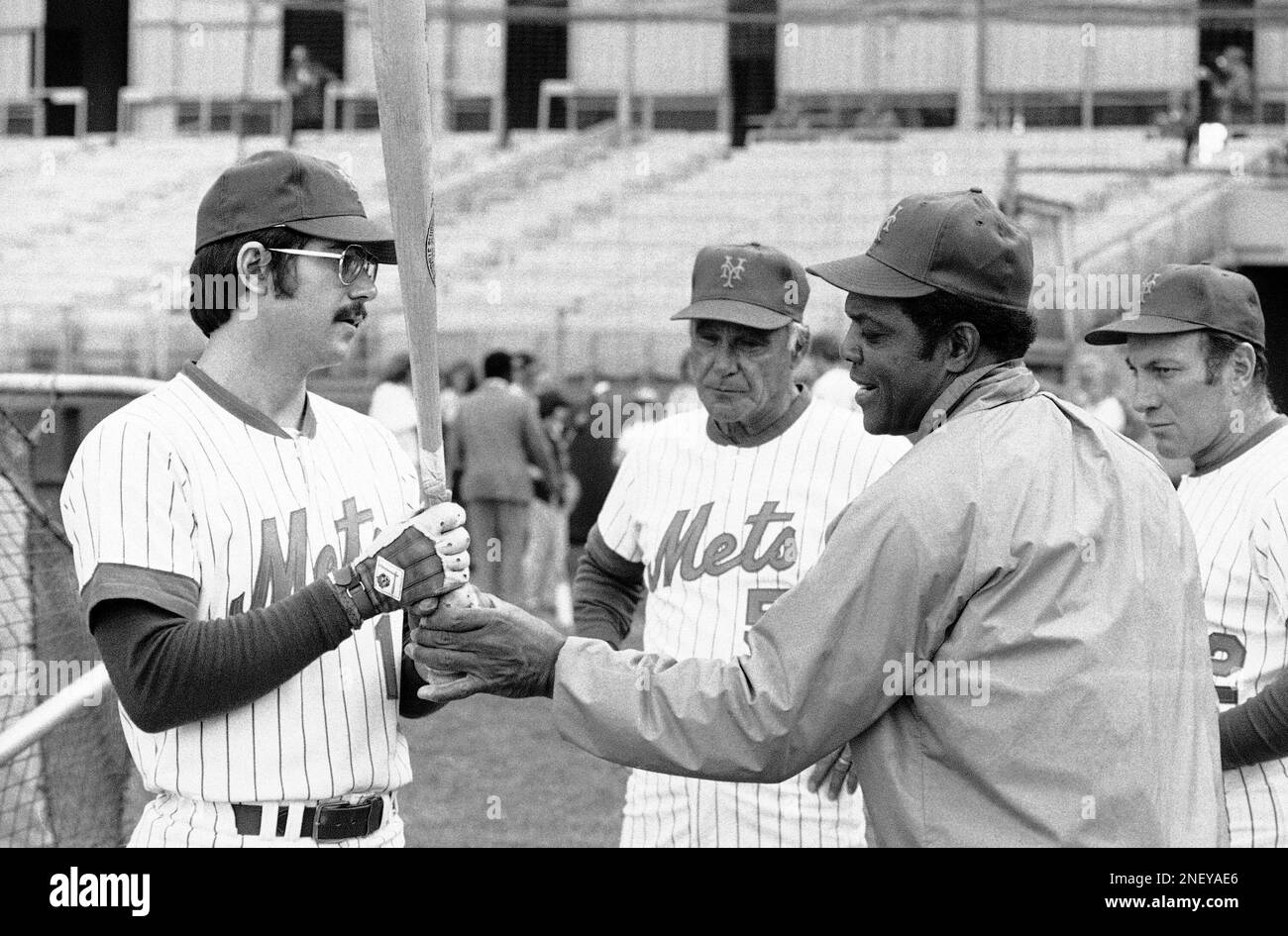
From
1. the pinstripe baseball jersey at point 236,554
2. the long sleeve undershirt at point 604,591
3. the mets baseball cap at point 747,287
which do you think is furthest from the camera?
the long sleeve undershirt at point 604,591

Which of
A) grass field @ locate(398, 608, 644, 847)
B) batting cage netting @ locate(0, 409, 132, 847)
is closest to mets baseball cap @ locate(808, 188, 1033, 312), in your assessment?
batting cage netting @ locate(0, 409, 132, 847)

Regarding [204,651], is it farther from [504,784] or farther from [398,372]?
[398,372]

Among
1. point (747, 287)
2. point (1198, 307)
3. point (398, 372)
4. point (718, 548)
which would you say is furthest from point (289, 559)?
point (398, 372)

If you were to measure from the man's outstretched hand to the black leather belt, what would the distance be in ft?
1.00

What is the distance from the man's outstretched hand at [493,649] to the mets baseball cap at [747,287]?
145 cm

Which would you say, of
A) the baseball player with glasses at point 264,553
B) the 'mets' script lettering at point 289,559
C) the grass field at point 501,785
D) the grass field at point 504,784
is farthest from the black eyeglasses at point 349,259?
the grass field at point 504,784

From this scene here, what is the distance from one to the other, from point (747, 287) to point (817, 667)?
5.68 feet

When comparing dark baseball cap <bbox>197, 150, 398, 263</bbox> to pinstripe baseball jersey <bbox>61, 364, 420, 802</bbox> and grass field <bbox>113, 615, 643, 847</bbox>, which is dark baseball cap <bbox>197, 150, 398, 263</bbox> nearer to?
pinstripe baseball jersey <bbox>61, 364, 420, 802</bbox>

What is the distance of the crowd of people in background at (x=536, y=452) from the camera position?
9781 mm

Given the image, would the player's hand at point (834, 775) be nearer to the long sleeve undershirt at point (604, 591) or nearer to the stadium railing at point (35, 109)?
the long sleeve undershirt at point (604, 591)

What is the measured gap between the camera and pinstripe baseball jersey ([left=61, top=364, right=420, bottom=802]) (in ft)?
8.15

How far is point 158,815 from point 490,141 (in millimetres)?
18162

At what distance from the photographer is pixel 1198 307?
350 cm

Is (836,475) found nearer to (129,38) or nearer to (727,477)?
(727,477)
